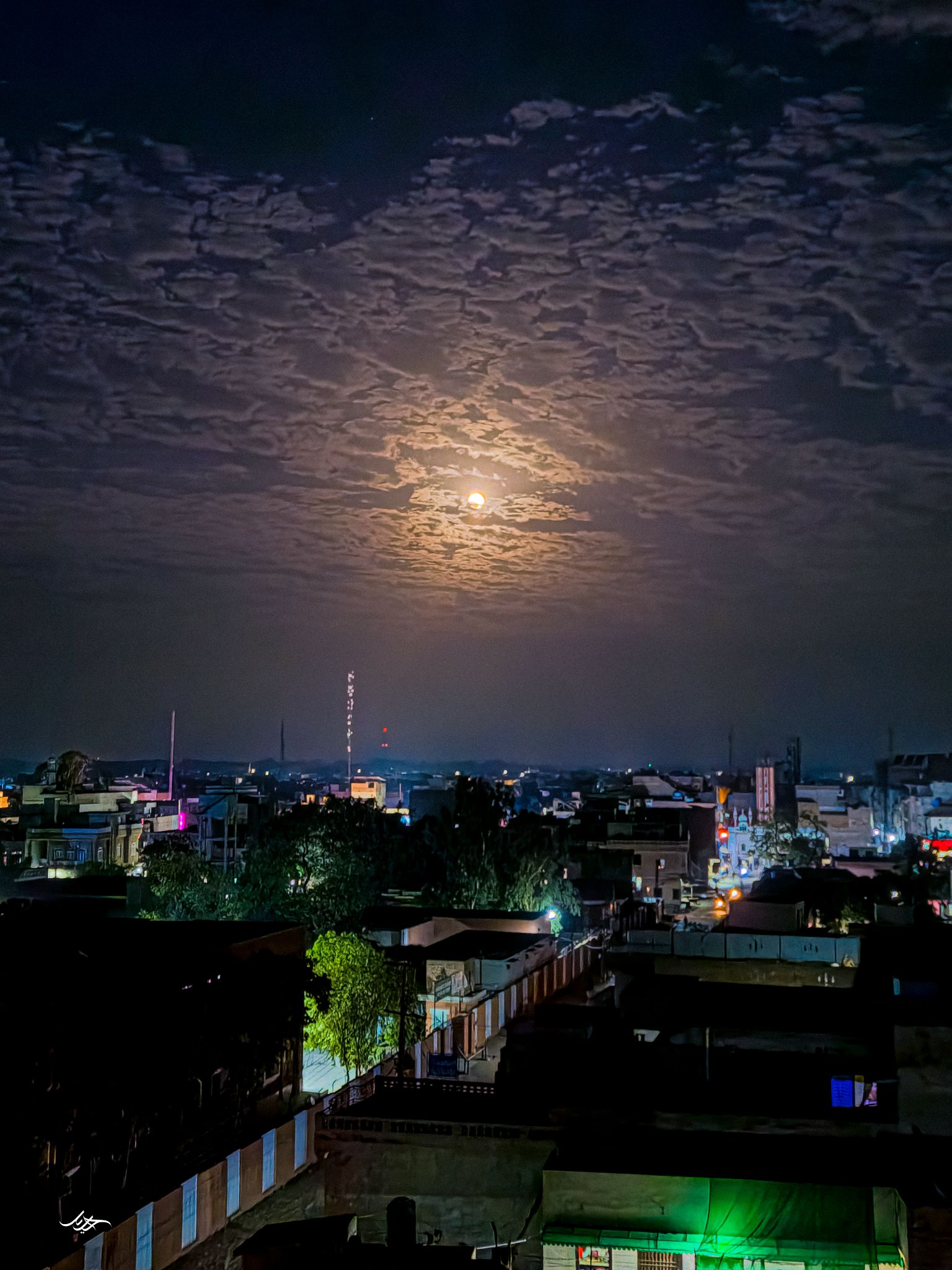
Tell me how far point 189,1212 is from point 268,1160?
144 cm

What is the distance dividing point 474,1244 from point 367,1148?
171 cm

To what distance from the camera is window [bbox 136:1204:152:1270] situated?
1181 cm

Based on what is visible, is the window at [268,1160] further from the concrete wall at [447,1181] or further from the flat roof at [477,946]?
the flat roof at [477,946]

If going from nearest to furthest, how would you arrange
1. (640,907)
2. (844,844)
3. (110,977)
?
1. (110,977)
2. (640,907)
3. (844,844)

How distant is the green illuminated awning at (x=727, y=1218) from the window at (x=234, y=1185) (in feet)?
15.3

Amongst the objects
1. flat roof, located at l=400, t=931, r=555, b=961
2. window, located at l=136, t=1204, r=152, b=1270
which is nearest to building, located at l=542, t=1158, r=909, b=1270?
window, located at l=136, t=1204, r=152, b=1270

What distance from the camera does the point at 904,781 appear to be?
91.9 meters

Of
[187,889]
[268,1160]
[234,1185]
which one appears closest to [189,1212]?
[234,1185]

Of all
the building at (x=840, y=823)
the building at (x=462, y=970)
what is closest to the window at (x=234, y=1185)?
the building at (x=462, y=970)

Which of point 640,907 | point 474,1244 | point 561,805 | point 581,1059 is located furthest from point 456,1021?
point 561,805

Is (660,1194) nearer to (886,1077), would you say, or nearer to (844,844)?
(886,1077)

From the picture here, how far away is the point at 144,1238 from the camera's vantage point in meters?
11.9

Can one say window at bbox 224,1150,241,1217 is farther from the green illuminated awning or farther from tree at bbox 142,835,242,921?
tree at bbox 142,835,242,921

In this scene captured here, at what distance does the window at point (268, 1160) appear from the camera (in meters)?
14.1
